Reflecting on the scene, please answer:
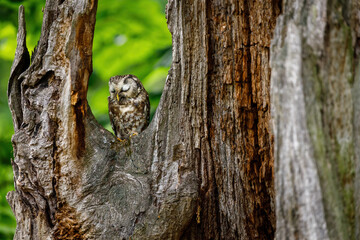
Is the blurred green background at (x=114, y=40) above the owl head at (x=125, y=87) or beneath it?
above

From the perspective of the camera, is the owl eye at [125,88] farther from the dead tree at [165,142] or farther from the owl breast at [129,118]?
the dead tree at [165,142]

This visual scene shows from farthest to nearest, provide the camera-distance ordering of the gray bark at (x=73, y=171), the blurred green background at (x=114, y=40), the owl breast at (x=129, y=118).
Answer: the blurred green background at (x=114, y=40)
the owl breast at (x=129, y=118)
the gray bark at (x=73, y=171)

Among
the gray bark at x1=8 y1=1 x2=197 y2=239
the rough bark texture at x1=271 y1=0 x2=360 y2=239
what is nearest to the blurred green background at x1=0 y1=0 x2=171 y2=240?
the gray bark at x1=8 y1=1 x2=197 y2=239

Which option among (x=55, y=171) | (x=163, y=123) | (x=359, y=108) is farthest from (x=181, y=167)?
(x=359, y=108)

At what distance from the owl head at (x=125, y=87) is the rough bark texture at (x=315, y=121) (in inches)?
90.6

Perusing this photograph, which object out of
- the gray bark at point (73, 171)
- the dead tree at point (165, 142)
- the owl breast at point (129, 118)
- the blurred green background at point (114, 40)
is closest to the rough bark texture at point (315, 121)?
the dead tree at point (165, 142)

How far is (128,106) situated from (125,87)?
17 centimetres

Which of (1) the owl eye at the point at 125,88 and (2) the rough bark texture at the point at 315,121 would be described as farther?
(1) the owl eye at the point at 125,88

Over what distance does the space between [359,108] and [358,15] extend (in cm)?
35

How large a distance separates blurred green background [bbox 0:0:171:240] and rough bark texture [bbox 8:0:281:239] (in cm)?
161

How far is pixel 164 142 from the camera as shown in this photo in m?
2.18

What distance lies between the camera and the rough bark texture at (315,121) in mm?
1298

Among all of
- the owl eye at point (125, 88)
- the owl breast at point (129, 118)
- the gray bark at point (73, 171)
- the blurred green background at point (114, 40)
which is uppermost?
the blurred green background at point (114, 40)

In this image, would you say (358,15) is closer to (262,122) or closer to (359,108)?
(359,108)
